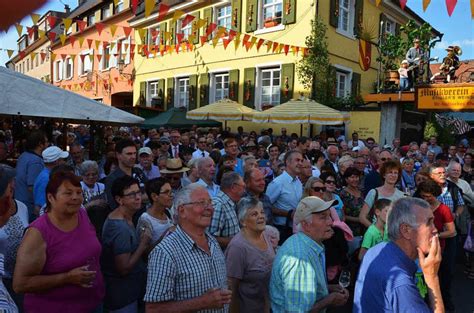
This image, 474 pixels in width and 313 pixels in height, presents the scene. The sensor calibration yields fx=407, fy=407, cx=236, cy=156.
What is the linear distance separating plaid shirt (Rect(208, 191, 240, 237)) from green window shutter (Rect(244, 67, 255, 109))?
13745mm

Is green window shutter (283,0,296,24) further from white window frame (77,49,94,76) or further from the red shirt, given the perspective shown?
white window frame (77,49,94,76)

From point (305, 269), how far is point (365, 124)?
496 inches

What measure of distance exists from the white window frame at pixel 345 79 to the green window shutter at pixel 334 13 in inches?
69.3

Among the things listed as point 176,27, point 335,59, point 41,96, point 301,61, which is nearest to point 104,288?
point 41,96

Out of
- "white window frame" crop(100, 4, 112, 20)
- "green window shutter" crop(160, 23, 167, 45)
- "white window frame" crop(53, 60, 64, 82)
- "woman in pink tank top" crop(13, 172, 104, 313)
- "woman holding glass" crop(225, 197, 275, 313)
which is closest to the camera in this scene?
"woman in pink tank top" crop(13, 172, 104, 313)

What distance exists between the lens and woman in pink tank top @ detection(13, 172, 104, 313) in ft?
8.20

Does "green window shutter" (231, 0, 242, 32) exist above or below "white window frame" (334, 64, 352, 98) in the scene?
above

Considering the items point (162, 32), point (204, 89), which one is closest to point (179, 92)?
point (204, 89)

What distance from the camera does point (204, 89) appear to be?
1952 cm

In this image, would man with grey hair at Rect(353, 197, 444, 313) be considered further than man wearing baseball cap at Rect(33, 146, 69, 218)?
No

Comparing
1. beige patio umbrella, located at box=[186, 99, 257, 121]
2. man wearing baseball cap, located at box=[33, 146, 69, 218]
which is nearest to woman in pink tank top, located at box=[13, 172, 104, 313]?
man wearing baseball cap, located at box=[33, 146, 69, 218]

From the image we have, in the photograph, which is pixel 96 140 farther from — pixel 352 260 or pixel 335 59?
pixel 335 59

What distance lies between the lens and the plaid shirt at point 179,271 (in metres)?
2.38

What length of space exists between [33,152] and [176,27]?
16696mm
